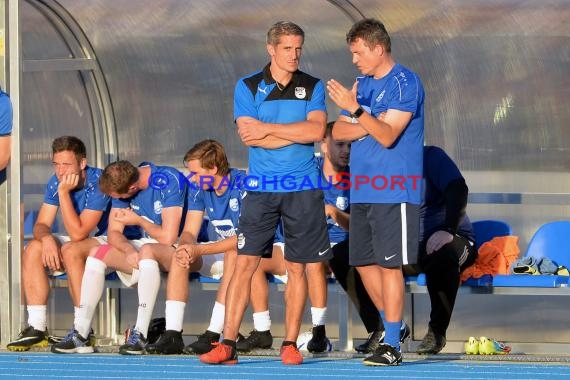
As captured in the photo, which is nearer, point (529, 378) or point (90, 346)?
point (529, 378)

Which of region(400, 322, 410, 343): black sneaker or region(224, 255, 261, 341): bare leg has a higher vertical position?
region(224, 255, 261, 341): bare leg

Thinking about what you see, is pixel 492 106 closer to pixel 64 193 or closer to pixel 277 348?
pixel 277 348

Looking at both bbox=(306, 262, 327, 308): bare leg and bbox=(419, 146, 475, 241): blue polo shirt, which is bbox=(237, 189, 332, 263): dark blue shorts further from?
bbox=(419, 146, 475, 241): blue polo shirt

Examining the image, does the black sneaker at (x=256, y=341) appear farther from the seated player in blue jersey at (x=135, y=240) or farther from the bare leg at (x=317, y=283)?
the seated player in blue jersey at (x=135, y=240)

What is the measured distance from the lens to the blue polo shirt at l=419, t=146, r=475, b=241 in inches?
331

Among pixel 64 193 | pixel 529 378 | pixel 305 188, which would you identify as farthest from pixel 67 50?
pixel 529 378

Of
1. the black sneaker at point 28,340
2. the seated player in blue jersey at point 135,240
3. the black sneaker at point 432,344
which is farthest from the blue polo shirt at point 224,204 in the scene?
the black sneaker at point 432,344

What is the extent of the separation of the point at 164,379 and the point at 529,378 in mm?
1777

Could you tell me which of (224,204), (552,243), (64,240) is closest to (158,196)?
(224,204)

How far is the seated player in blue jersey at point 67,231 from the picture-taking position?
8.74 meters

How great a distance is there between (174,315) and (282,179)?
132 centimetres

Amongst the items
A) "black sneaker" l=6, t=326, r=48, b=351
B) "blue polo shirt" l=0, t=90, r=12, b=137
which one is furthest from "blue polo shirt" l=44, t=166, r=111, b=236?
"black sneaker" l=6, t=326, r=48, b=351

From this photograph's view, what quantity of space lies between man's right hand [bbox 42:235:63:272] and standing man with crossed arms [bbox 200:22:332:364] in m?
1.76

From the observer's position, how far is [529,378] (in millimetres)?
6969
